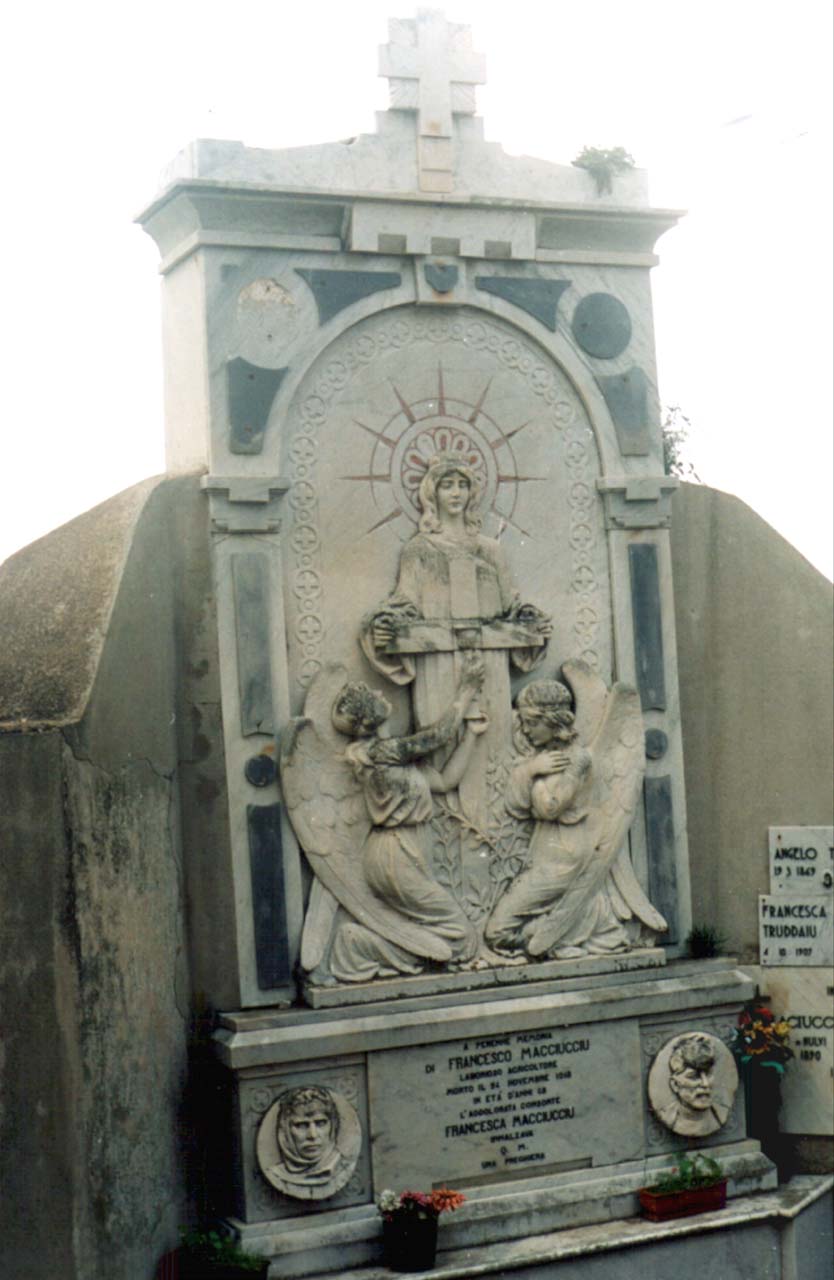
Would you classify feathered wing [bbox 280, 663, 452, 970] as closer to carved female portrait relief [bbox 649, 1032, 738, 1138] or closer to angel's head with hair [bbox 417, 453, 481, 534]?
angel's head with hair [bbox 417, 453, 481, 534]

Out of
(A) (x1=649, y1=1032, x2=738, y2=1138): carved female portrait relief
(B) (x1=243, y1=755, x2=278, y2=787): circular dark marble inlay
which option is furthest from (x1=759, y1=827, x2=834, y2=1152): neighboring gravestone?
(B) (x1=243, y1=755, x2=278, y2=787): circular dark marble inlay

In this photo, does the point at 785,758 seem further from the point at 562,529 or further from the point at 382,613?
the point at 382,613

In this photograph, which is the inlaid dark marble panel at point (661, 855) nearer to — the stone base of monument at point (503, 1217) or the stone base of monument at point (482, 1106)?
the stone base of monument at point (482, 1106)

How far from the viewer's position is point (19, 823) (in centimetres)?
872

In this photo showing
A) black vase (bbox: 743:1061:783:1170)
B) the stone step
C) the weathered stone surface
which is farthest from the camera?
black vase (bbox: 743:1061:783:1170)

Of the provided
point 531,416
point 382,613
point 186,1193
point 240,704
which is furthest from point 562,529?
point 186,1193

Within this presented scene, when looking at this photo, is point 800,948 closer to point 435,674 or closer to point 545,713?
point 545,713

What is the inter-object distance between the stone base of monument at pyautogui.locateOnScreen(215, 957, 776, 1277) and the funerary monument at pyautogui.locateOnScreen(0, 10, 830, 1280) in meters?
0.02

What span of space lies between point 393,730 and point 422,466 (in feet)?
4.72

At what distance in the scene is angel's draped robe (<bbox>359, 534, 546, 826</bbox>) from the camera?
10070mm

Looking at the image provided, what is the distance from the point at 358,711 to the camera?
Result: 9.78 meters

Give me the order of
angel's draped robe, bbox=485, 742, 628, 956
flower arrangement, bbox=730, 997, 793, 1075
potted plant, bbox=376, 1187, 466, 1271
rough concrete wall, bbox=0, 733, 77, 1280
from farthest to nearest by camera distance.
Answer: flower arrangement, bbox=730, 997, 793, 1075, angel's draped robe, bbox=485, 742, 628, 956, potted plant, bbox=376, 1187, 466, 1271, rough concrete wall, bbox=0, 733, 77, 1280

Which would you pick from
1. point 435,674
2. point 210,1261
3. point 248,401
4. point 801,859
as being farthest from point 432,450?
point 210,1261

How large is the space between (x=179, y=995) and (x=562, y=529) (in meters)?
3.33
